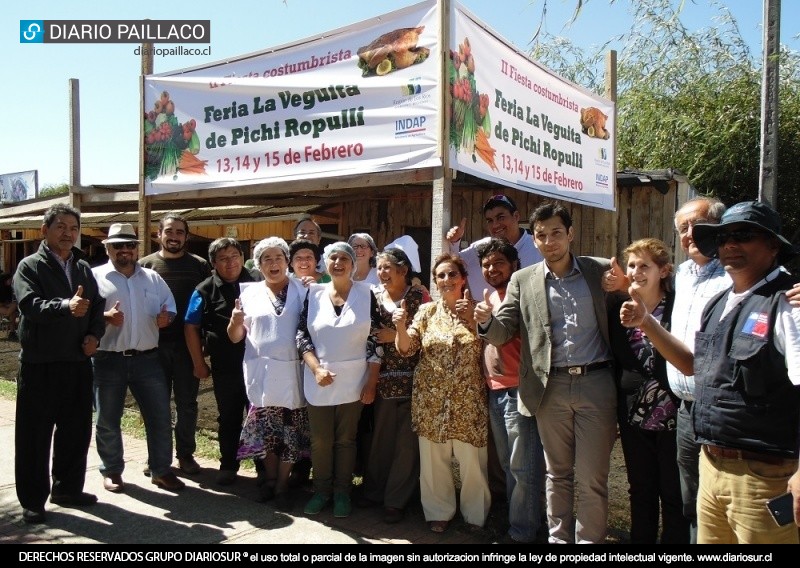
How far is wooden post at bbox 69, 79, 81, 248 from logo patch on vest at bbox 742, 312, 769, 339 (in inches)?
274

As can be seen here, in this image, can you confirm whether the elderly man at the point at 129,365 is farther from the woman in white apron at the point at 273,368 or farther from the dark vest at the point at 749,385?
the dark vest at the point at 749,385

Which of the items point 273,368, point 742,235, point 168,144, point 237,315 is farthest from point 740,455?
point 168,144

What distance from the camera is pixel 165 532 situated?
3936 mm

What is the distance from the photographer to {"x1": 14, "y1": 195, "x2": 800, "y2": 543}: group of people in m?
2.47

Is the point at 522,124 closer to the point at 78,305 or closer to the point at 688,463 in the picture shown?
the point at 688,463

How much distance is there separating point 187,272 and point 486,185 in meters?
3.72

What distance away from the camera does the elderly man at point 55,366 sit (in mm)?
4070

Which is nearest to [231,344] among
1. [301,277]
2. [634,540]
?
[301,277]

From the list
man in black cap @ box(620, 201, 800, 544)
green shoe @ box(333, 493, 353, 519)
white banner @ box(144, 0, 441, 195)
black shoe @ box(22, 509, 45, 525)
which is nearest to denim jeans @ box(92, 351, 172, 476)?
black shoe @ box(22, 509, 45, 525)

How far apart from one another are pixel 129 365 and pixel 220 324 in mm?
700

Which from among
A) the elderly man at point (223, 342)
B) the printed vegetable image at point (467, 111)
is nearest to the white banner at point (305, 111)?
the printed vegetable image at point (467, 111)

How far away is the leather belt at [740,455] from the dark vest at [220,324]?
10.9 feet

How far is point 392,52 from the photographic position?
467 cm

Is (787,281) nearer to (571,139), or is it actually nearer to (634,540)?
(634,540)
